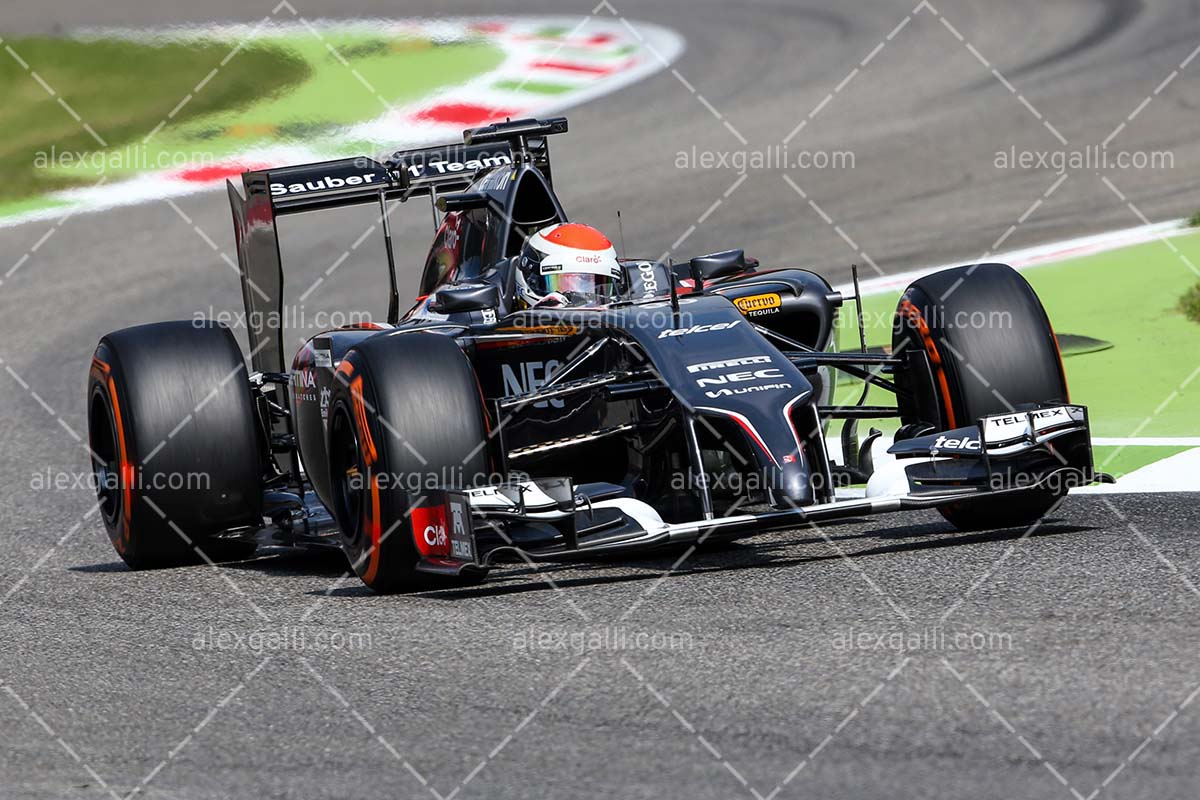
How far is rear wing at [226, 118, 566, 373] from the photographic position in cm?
897

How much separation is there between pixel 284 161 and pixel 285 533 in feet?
42.0

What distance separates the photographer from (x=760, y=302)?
328 inches

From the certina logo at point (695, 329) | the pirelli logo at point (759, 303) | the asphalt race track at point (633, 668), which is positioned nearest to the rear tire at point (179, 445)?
the asphalt race track at point (633, 668)

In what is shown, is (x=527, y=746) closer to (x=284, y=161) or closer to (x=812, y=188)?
(x=812, y=188)

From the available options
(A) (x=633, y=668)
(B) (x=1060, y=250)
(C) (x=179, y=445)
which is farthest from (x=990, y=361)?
(B) (x=1060, y=250)

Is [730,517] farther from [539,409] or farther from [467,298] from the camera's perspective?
[467,298]

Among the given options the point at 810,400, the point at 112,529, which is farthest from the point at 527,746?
the point at 112,529

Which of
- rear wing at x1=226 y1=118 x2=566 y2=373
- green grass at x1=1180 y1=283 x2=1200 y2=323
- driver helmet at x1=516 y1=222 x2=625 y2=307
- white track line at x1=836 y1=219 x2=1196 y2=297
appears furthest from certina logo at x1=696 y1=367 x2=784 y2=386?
white track line at x1=836 y1=219 x2=1196 y2=297

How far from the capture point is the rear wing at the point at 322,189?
8.97 metres

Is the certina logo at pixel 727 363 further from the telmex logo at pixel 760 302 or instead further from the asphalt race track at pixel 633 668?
the telmex logo at pixel 760 302

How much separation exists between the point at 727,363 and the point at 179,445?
254cm

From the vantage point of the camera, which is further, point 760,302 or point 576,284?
point 760,302

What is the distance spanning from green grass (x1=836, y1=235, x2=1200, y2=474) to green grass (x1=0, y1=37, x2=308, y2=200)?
35.6 feet

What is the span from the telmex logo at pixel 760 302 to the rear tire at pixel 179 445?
2.21 m
